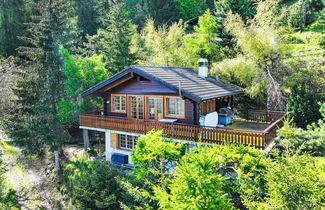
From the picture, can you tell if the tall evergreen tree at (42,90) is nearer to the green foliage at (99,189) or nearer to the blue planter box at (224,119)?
the green foliage at (99,189)

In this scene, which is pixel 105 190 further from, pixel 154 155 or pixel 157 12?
pixel 157 12

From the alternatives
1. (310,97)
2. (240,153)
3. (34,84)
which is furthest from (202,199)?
(34,84)

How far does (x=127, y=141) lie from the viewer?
53.2ft

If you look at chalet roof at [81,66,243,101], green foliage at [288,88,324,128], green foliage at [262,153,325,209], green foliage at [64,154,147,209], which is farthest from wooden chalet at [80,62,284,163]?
green foliage at [262,153,325,209]

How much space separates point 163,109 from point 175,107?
0.73 m

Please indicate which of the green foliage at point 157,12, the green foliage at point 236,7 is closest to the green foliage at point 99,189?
the green foliage at point 236,7

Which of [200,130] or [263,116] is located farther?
[263,116]

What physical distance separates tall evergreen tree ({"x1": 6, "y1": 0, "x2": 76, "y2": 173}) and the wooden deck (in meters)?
3.00

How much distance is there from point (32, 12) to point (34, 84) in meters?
14.9

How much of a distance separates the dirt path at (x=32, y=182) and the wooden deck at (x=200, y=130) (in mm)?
5377

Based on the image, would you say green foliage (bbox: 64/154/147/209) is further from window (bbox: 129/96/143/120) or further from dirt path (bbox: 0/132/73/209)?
window (bbox: 129/96/143/120)

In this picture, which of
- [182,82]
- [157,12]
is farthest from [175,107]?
[157,12]

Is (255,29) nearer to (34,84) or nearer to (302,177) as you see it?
(302,177)

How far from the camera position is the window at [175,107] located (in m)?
14.5
